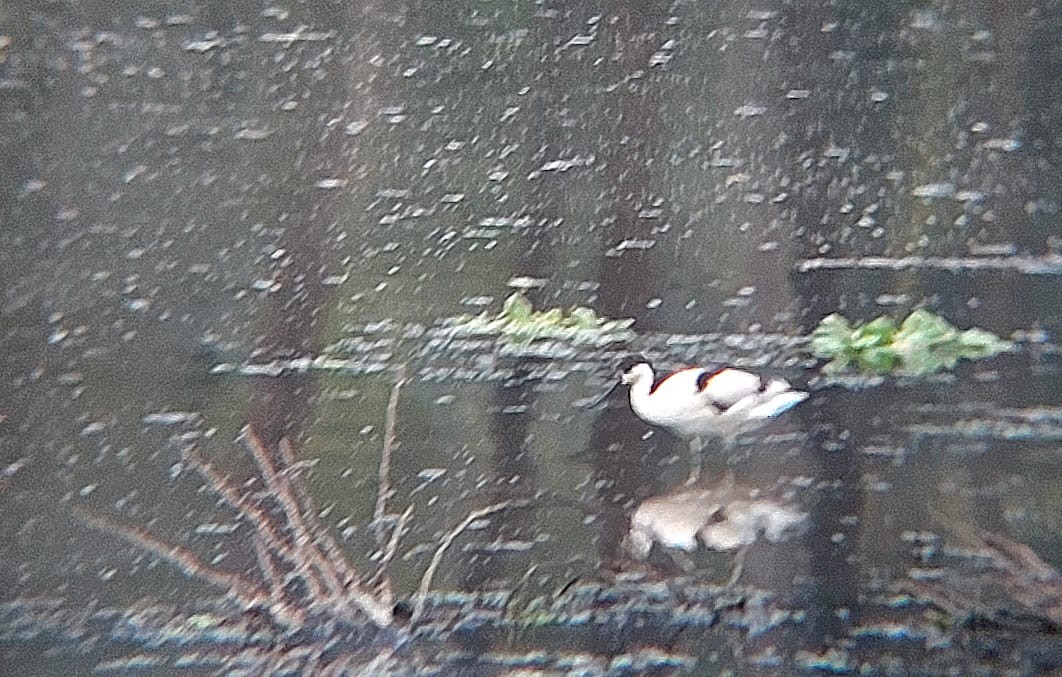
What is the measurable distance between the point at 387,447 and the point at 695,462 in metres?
0.18

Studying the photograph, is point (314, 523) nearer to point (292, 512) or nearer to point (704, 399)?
point (292, 512)

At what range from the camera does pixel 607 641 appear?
2.00 feet

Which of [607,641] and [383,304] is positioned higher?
[383,304]

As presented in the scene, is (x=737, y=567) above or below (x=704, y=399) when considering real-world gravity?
below

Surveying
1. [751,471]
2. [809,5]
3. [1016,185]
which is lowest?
[751,471]

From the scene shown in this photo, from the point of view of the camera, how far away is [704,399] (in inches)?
23.5

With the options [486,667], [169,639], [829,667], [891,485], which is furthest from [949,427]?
[169,639]

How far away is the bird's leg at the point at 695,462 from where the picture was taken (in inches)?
23.6

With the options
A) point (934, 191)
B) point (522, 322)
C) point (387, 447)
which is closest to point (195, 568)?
point (387, 447)

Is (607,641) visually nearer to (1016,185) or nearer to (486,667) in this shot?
(486,667)

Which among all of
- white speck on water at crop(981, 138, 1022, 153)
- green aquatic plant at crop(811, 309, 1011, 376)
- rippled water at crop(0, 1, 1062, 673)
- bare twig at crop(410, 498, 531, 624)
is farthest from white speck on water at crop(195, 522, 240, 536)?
white speck on water at crop(981, 138, 1022, 153)

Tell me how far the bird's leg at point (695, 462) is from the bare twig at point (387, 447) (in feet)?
0.56

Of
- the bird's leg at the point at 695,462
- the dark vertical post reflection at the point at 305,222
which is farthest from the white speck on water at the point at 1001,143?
the dark vertical post reflection at the point at 305,222

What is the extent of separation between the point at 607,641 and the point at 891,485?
7.4 inches
